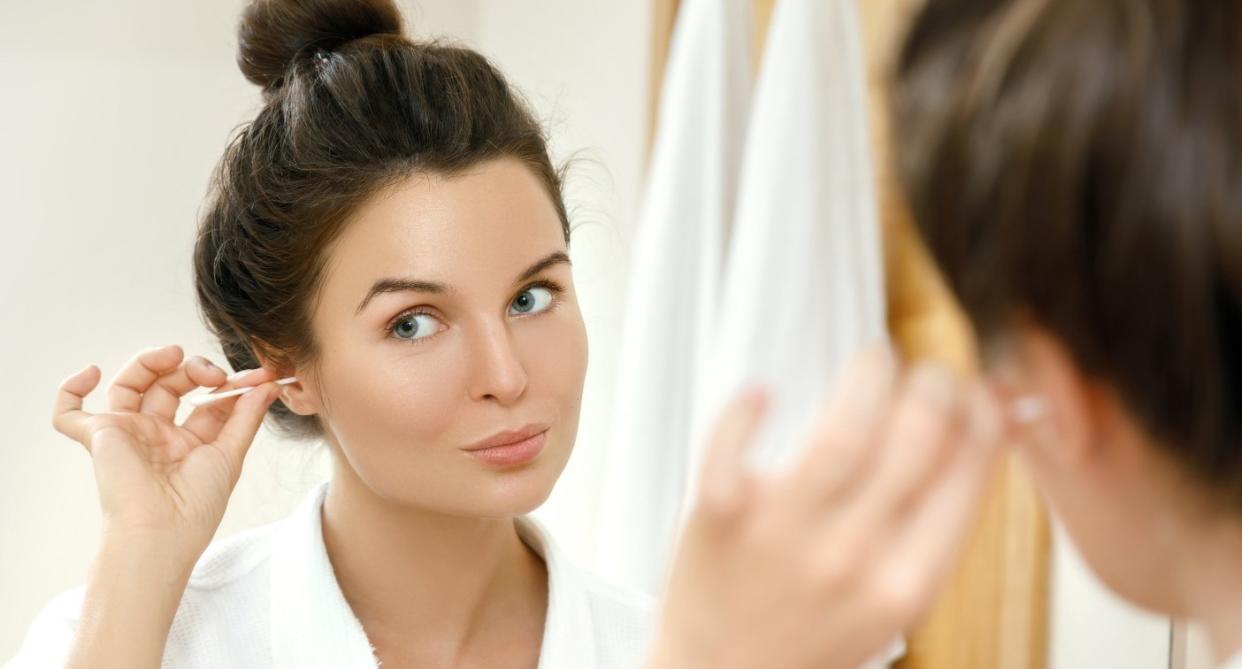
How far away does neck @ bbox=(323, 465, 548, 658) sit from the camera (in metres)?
1.11

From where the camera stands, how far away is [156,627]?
100 cm

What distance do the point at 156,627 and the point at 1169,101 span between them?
0.82 m

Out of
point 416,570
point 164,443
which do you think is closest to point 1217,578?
point 416,570

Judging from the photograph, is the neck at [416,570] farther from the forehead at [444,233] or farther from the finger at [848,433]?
the finger at [848,433]

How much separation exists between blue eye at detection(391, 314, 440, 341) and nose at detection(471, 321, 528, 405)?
4cm

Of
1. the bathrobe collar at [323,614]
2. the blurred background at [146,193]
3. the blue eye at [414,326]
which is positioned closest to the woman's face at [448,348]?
the blue eye at [414,326]

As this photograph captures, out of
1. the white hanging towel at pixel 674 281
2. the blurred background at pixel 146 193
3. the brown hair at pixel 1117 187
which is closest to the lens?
the brown hair at pixel 1117 187

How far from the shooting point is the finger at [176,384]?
3.76ft

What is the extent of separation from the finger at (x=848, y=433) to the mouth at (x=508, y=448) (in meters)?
0.58

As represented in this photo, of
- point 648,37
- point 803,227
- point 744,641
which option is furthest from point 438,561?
point 648,37

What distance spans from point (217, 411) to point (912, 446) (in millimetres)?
861

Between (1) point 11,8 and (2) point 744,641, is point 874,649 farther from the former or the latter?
(1) point 11,8

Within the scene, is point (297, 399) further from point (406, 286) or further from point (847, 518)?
point (847, 518)

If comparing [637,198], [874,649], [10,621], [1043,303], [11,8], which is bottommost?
[10,621]
